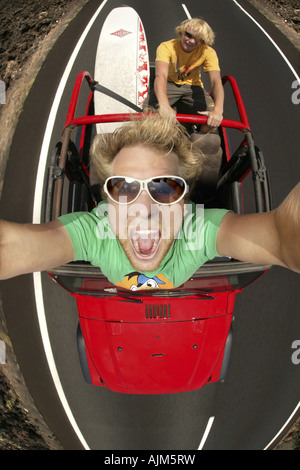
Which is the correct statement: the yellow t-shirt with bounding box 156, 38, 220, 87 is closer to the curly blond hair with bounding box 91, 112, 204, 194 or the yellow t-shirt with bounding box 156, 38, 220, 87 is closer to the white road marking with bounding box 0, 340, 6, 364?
the curly blond hair with bounding box 91, 112, 204, 194

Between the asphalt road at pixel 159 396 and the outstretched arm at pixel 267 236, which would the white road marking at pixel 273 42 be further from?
the outstretched arm at pixel 267 236

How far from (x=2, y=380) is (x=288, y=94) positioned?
6.47m

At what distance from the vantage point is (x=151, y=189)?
1.87 m

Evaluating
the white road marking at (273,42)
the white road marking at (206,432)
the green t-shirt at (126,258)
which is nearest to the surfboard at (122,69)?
the green t-shirt at (126,258)

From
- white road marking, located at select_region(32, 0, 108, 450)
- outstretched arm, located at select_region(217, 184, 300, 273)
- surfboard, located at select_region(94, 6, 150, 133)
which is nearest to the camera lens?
outstretched arm, located at select_region(217, 184, 300, 273)

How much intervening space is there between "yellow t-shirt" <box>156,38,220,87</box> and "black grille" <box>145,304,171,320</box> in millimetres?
2588

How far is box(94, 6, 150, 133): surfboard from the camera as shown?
10.8 ft

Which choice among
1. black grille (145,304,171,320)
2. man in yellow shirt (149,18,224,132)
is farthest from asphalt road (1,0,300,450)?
man in yellow shirt (149,18,224,132)

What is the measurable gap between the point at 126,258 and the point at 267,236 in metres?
1.01

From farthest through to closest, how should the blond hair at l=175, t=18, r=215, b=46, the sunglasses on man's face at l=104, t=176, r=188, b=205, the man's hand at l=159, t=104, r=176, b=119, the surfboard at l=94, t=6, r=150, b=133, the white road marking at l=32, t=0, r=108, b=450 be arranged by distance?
the white road marking at l=32, t=0, r=108, b=450 < the surfboard at l=94, t=6, r=150, b=133 < the blond hair at l=175, t=18, r=215, b=46 < the man's hand at l=159, t=104, r=176, b=119 < the sunglasses on man's face at l=104, t=176, r=188, b=205

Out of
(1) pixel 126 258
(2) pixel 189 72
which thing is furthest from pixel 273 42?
(1) pixel 126 258

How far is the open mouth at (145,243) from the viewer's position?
1870 millimetres

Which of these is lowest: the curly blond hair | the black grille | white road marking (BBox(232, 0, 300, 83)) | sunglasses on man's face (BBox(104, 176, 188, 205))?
the black grille

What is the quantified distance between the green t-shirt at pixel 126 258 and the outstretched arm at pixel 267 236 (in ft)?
0.36
